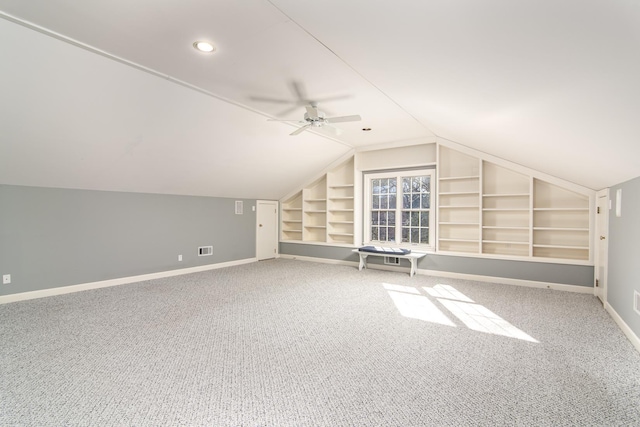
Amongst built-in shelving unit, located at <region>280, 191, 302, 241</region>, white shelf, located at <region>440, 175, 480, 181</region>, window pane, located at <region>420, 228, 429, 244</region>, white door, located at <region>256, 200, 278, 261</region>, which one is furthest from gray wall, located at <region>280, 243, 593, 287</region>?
white door, located at <region>256, 200, 278, 261</region>

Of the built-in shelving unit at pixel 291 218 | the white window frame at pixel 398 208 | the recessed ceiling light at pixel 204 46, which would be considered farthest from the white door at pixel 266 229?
the recessed ceiling light at pixel 204 46

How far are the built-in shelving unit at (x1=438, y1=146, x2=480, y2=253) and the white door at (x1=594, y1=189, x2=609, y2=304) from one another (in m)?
1.65

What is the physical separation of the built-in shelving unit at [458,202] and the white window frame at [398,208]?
0.15 metres

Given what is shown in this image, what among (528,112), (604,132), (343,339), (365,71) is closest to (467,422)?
(343,339)

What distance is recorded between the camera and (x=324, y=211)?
25.4 ft

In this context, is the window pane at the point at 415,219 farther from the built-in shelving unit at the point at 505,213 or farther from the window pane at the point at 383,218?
the window pane at the point at 383,218

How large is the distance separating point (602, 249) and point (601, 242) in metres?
0.13

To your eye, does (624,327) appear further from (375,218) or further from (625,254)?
(375,218)

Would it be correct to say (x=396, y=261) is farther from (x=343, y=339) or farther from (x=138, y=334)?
(x=138, y=334)

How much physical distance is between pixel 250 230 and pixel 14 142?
15.5 feet

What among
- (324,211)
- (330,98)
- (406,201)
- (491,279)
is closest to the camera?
(330,98)

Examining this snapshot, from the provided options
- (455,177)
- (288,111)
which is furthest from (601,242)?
(288,111)

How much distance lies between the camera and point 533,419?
183cm

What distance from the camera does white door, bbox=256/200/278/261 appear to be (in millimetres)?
7891
